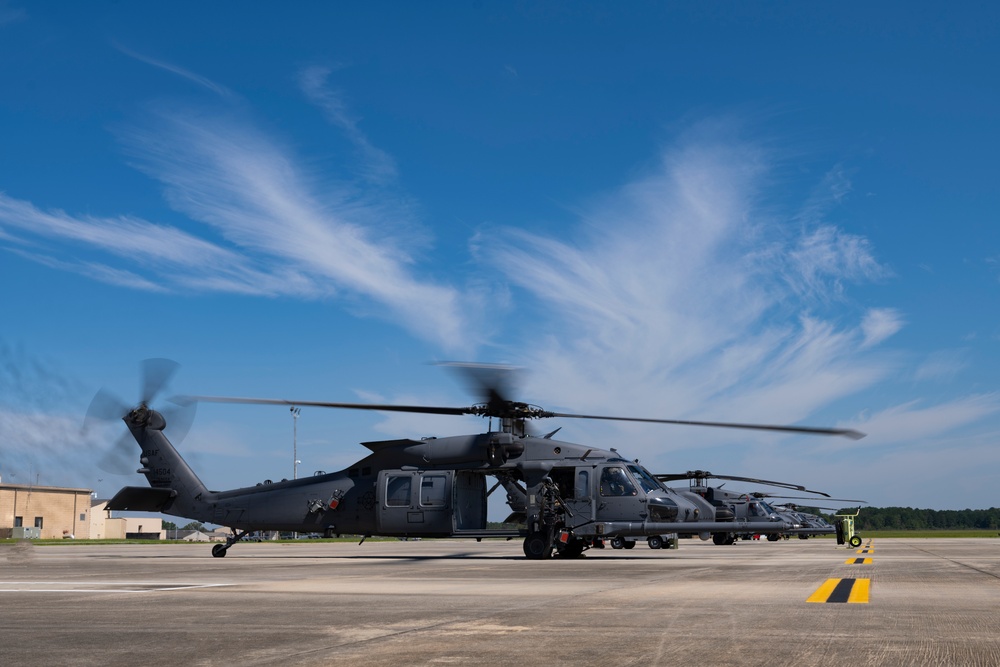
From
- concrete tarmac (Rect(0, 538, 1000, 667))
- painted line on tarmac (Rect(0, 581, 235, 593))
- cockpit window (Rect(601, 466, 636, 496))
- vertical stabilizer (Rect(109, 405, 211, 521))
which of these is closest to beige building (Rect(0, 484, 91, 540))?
vertical stabilizer (Rect(109, 405, 211, 521))

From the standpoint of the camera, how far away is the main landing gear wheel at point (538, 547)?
25.6 m

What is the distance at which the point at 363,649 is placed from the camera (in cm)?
709

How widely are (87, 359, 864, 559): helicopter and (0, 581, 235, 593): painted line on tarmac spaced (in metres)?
8.24

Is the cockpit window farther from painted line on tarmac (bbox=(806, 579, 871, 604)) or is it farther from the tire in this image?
painted line on tarmac (bbox=(806, 579, 871, 604))

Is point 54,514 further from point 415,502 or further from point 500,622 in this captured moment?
point 500,622

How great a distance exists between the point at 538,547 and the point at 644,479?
11.4 ft

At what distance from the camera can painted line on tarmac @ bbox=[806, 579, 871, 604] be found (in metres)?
11.2

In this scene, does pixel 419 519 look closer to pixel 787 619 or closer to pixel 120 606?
pixel 120 606

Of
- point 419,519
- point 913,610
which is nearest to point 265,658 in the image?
point 913,610

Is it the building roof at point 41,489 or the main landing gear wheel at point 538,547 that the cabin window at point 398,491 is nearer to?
the main landing gear wheel at point 538,547

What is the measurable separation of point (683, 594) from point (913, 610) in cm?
310

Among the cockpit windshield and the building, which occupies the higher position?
the cockpit windshield

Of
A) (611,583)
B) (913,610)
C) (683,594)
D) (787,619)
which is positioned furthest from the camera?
(611,583)

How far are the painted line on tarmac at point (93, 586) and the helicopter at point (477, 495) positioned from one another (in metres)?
8.24
